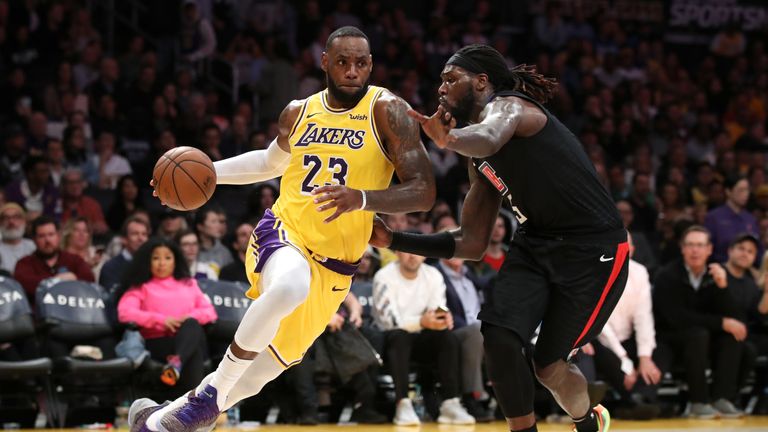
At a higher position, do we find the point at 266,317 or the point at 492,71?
the point at 492,71

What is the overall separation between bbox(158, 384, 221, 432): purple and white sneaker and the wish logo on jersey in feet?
4.50

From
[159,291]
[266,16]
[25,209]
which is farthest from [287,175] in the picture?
[266,16]

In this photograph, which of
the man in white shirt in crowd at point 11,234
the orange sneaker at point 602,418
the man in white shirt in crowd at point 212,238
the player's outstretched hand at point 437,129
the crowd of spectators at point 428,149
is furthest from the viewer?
the man in white shirt in crowd at point 212,238

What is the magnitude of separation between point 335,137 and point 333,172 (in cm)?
19

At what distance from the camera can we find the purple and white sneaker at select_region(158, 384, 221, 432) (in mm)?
5559

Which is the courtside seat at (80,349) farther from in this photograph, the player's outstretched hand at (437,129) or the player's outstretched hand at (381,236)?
the player's outstretched hand at (437,129)

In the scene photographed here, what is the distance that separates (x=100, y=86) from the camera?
13.5 meters

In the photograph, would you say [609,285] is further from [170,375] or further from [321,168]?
[170,375]

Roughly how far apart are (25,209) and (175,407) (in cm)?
610

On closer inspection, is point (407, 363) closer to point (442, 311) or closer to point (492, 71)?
point (442, 311)

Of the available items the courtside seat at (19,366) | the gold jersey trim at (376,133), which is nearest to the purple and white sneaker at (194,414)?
the gold jersey trim at (376,133)

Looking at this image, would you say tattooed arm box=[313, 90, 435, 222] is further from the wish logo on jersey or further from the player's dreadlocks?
the player's dreadlocks

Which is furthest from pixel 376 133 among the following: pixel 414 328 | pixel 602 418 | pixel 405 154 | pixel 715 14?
pixel 715 14

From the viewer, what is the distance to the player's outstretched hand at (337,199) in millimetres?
5355
